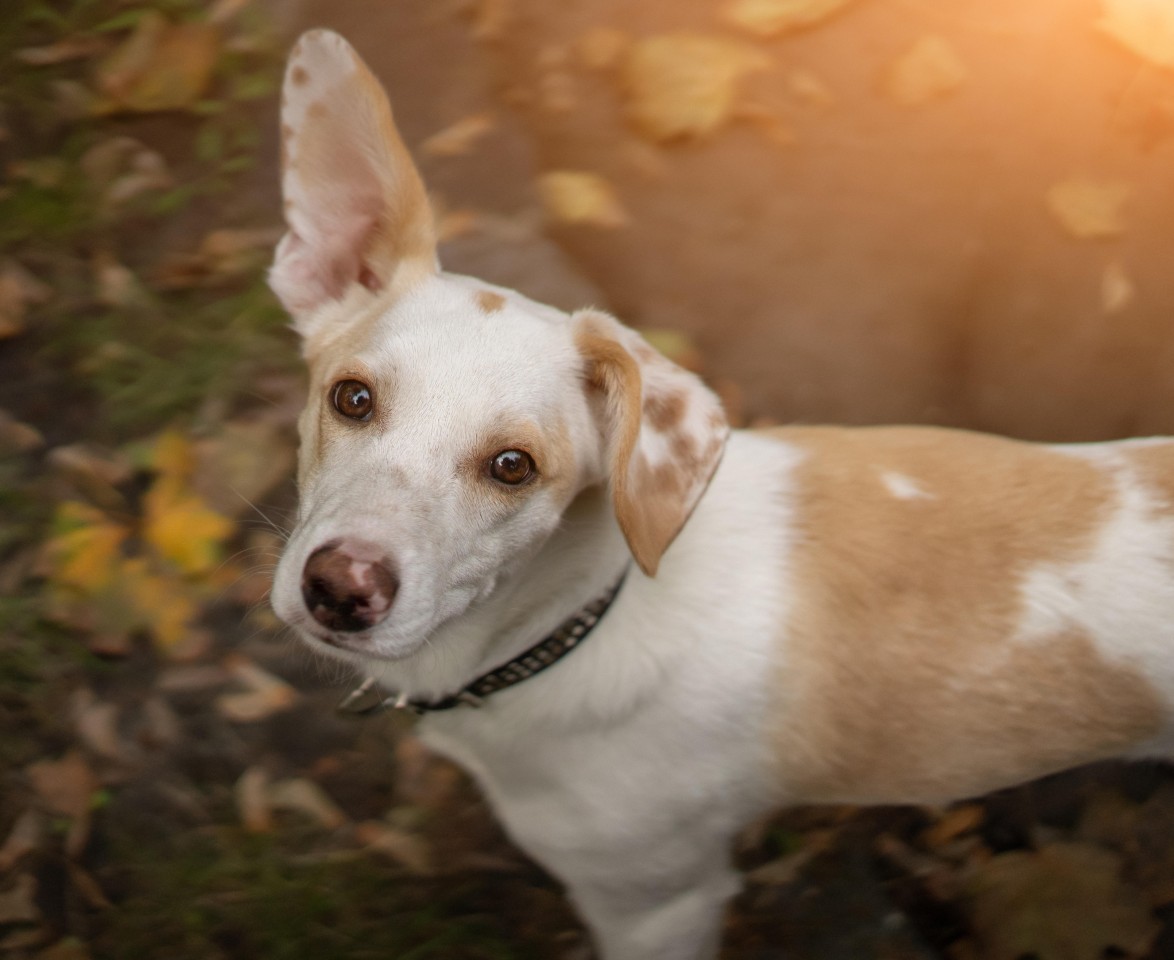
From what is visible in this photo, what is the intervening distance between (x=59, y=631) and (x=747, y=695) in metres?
2.33

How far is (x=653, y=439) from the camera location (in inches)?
76.3

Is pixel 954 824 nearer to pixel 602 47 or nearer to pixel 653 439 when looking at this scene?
pixel 653 439

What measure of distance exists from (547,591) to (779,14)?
3.01m

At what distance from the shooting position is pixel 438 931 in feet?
9.63

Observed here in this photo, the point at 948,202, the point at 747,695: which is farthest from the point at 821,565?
the point at 948,202

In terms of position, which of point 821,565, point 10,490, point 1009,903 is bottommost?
point 1009,903

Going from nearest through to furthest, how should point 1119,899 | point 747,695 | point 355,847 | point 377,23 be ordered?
point 747,695 < point 1119,899 < point 355,847 < point 377,23

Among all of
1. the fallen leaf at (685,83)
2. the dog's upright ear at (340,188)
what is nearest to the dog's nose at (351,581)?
the dog's upright ear at (340,188)

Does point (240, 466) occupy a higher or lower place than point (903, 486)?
lower

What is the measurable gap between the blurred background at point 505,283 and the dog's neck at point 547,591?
3.72ft

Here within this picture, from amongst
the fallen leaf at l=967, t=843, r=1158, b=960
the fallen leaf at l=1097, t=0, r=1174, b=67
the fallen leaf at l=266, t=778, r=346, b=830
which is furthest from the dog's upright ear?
the fallen leaf at l=1097, t=0, r=1174, b=67

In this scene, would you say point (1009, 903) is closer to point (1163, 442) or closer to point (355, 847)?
point (1163, 442)

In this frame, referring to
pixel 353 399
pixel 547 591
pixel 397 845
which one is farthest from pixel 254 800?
pixel 353 399

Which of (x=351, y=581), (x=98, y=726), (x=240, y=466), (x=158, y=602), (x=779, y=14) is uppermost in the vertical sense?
(x=779, y=14)
